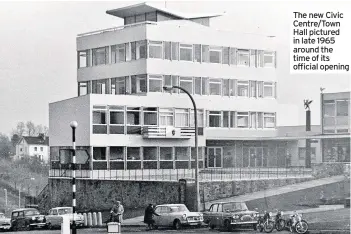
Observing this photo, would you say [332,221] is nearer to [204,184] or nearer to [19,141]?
[204,184]

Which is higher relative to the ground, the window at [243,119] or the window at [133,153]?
the window at [243,119]

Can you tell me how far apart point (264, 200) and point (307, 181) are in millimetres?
6012

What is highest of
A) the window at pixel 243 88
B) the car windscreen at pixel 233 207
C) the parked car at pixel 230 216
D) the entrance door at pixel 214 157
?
the window at pixel 243 88

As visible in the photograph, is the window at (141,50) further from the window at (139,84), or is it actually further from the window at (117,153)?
the window at (117,153)

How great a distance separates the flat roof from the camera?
198 feet

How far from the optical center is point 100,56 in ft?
206

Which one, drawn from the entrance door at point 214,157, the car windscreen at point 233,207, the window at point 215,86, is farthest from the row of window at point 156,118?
the car windscreen at point 233,207

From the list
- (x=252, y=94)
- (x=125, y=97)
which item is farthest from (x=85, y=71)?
(x=252, y=94)

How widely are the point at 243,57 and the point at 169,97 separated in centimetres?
845

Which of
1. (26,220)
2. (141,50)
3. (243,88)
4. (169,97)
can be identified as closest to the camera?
(26,220)

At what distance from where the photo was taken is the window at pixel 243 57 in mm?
64188

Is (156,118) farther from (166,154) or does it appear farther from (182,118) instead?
(166,154)

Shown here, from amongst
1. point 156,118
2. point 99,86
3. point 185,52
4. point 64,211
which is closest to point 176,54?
point 185,52

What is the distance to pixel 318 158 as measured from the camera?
237 ft
